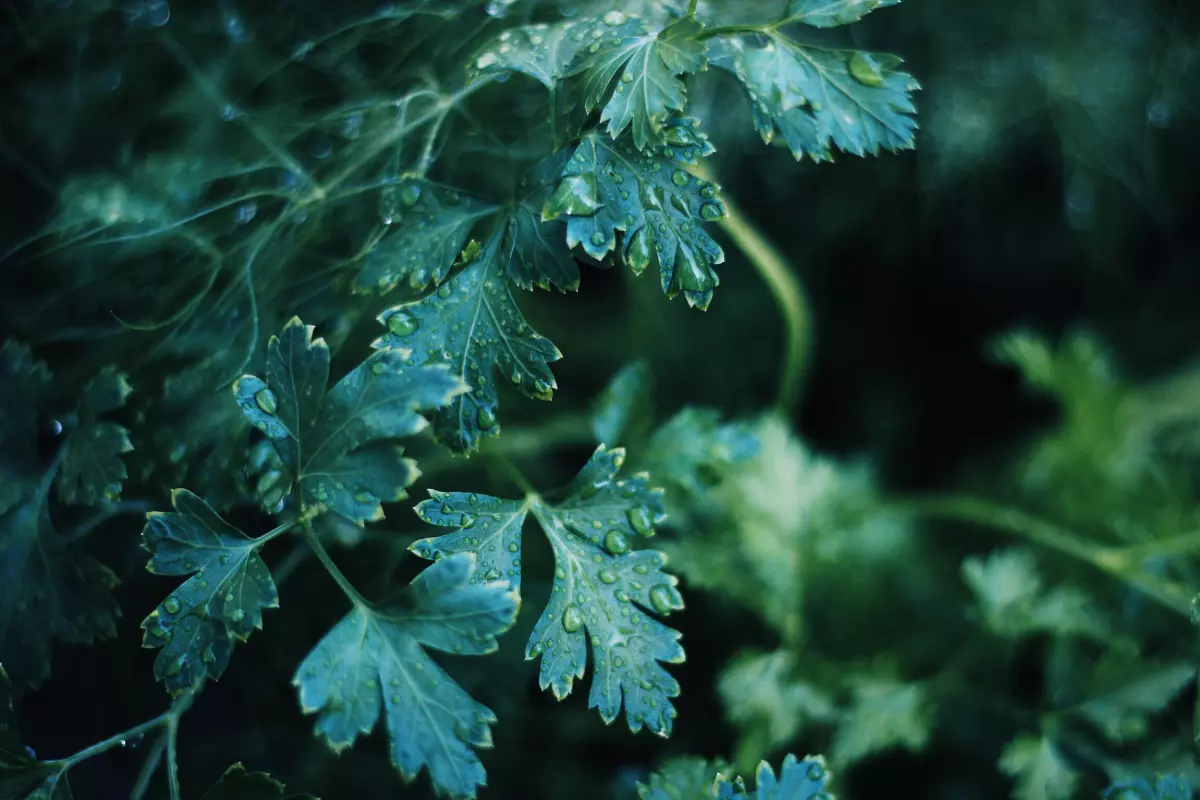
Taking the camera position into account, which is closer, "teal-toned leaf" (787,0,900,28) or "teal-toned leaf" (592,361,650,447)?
"teal-toned leaf" (787,0,900,28)

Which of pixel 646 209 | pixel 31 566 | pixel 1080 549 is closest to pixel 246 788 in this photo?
pixel 31 566

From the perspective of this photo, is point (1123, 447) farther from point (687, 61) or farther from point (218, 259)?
point (218, 259)

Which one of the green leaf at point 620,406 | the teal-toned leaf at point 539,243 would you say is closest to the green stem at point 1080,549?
the green leaf at point 620,406

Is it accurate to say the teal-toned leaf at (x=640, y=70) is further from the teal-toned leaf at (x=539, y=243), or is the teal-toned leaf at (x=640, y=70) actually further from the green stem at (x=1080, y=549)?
the green stem at (x=1080, y=549)

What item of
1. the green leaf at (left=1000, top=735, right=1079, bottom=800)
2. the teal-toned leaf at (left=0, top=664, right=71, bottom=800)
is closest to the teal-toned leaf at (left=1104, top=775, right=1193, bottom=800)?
the green leaf at (left=1000, top=735, right=1079, bottom=800)

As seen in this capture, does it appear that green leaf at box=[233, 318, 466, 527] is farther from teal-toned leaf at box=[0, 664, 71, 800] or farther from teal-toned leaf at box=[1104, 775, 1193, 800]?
teal-toned leaf at box=[1104, 775, 1193, 800]

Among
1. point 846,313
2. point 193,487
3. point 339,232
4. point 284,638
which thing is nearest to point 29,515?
point 193,487
